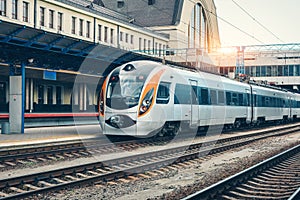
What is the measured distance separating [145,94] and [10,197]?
9.41 m

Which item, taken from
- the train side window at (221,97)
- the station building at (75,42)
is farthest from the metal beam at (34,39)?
the train side window at (221,97)

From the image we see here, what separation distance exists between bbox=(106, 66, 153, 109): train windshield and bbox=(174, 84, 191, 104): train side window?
1650 millimetres

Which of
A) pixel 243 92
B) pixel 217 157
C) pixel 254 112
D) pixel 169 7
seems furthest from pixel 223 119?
pixel 169 7

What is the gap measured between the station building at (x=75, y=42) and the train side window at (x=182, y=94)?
310 cm

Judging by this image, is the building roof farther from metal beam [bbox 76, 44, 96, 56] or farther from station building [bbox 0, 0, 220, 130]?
metal beam [bbox 76, 44, 96, 56]

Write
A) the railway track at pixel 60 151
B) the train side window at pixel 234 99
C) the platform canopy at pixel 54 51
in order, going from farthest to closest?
the train side window at pixel 234 99 < the platform canopy at pixel 54 51 < the railway track at pixel 60 151

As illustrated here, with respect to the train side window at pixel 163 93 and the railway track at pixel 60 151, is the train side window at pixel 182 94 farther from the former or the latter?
the railway track at pixel 60 151

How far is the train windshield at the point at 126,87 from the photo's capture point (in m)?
16.9

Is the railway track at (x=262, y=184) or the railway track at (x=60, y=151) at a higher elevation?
the railway track at (x=60, y=151)

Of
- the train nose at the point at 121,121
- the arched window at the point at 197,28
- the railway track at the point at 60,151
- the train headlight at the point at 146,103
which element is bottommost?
the railway track at the point at 60,151

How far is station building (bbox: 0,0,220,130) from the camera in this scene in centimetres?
1988

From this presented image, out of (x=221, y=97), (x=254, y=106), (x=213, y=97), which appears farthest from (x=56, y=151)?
(x=254, y=106)

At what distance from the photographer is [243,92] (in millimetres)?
27438

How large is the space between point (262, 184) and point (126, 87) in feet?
27.1
